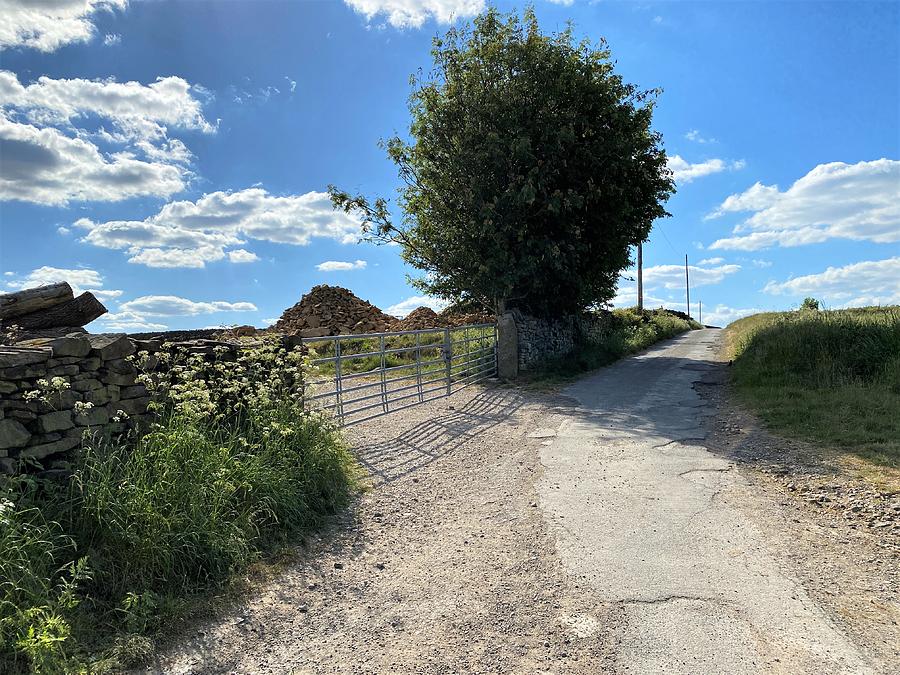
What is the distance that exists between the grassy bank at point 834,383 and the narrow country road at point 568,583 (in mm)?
1482

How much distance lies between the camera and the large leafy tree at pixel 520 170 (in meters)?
13.5

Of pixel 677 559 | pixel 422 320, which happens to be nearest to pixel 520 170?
pixel 422 320

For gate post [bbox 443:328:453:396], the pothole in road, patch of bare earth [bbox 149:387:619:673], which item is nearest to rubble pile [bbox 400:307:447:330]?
gate post [bbox 443:328:453:396]

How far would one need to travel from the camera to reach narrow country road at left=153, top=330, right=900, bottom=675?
286 centimetres

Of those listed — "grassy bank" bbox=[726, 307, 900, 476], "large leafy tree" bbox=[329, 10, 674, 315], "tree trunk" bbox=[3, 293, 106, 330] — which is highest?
"large leafy tree" bbox=[329, 10, 674, 315]

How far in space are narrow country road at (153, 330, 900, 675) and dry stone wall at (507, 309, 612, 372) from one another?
7.71 m

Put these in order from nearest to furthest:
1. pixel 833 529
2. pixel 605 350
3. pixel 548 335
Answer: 1. pixel 833 529
2. pixel 548 335
3. pixel 605 350

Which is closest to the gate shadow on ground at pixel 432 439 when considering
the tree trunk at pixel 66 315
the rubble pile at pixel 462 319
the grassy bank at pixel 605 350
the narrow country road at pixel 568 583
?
the narrow country road at pixel 568 583

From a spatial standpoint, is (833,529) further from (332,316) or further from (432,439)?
(332,316)

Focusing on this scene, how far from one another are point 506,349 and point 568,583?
9971 millimetres

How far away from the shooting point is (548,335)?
16.0 metres

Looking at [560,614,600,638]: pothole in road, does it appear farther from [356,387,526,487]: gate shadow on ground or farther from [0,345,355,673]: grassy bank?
[356,387,526,487]: gate shadow on ground

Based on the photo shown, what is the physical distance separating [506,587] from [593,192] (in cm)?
1260

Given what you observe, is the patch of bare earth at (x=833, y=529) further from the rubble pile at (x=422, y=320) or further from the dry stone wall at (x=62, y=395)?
the rubble pile at (x=422, y=320)
